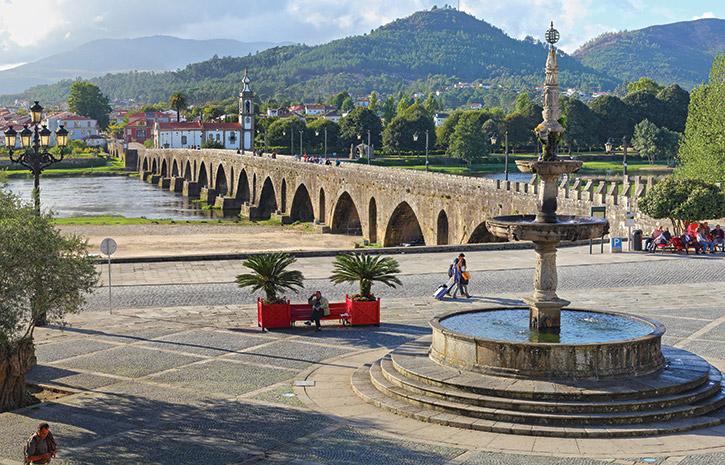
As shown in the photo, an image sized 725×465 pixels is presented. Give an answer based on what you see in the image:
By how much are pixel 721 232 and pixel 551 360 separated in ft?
76.2

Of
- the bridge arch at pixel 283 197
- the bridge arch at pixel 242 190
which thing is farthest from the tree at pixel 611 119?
the bridge arch at pixel 283 197

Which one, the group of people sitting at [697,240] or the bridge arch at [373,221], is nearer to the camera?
the group of people sitting at [697,240]

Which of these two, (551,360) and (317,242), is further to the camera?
(317,242)

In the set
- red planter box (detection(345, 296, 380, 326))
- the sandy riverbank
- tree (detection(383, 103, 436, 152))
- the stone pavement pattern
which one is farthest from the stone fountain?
tree (detection(383, 103, 436, 152))

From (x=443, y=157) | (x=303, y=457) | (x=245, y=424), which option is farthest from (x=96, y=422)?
(x=443, y=157)

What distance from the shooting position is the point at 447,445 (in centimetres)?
1584

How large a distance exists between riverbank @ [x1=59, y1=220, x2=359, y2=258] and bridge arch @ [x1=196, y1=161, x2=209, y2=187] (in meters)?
49.7

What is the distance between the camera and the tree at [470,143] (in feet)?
430

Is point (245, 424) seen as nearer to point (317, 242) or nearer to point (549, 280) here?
point (549, 280)

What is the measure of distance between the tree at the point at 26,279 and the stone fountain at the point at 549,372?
5728mm

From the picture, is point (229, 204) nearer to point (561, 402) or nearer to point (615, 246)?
point (615, 246)

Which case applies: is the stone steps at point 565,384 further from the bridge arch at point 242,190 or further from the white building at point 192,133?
the white building at point 192,133

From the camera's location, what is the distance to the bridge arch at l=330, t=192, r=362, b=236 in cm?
7706

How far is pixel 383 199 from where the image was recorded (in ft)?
215
